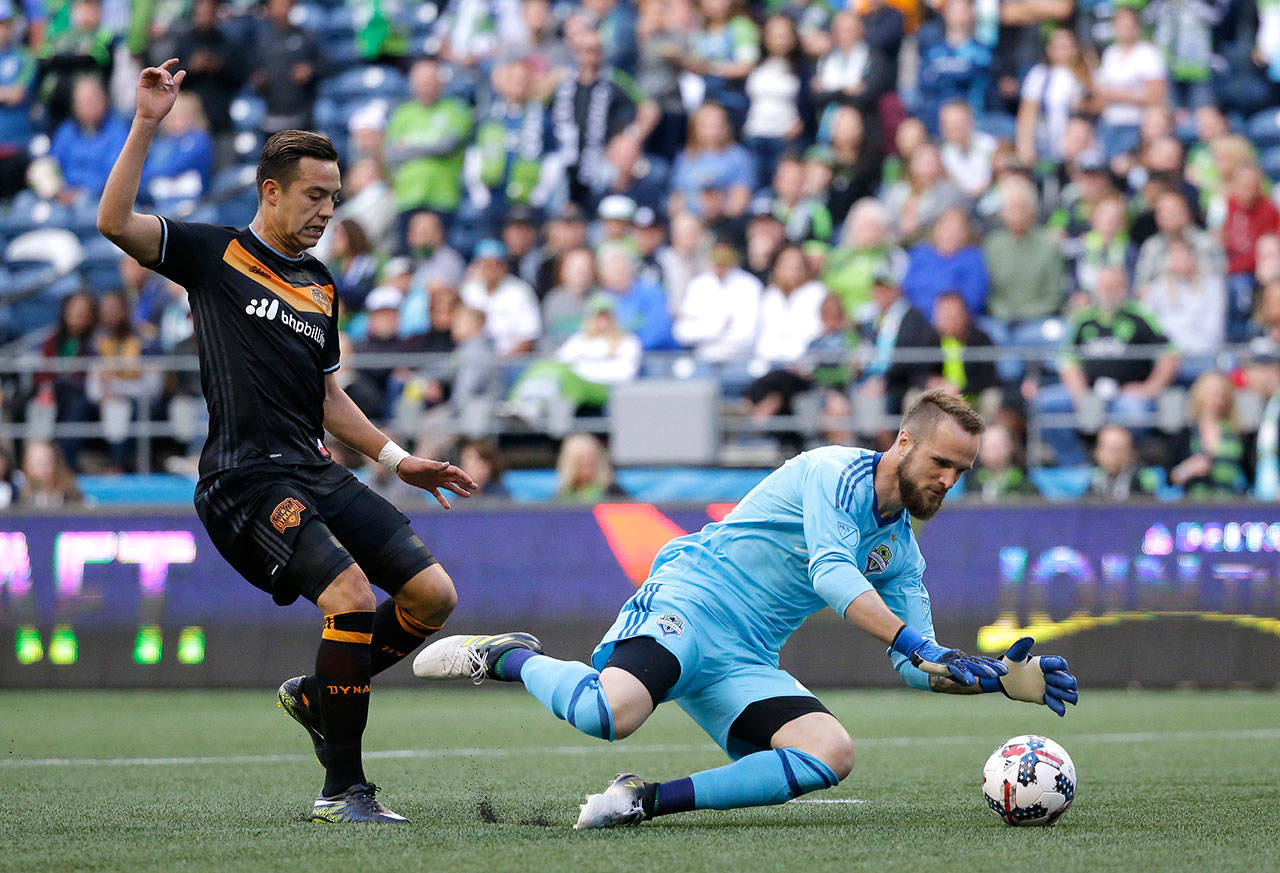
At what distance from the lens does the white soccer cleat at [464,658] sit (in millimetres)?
5797

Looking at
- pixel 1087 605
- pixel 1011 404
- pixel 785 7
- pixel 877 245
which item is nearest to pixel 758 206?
pixel 877 245

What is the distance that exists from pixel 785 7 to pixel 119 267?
22.4 feet

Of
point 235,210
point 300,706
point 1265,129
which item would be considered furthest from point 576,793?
point 235,210

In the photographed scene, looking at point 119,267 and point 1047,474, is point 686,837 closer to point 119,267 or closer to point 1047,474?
point 1047,474

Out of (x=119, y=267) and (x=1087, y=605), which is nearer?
(x=1087, y=605)

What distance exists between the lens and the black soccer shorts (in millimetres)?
5746

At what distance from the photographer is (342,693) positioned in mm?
5793

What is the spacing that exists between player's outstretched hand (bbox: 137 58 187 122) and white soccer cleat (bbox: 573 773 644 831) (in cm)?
251

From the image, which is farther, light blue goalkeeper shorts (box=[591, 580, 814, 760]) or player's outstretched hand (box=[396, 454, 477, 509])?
player's outstretched hand (box=[396, 454, 477, 509])

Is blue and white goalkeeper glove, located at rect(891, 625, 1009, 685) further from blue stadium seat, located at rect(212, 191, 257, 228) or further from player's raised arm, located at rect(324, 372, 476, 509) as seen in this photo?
blue stadium seat, located at rect(212, 191, 257, 228)

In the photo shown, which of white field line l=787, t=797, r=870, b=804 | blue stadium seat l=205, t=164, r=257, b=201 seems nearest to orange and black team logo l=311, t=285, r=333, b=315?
white field line l=787, t=797, r=870, b=804

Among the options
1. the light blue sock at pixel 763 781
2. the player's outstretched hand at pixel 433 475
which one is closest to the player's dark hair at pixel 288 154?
the player's outstretched hand at pixel 433 475

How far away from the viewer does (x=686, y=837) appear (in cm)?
535

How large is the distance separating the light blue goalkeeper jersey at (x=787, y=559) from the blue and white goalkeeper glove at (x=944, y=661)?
0.50 meters
